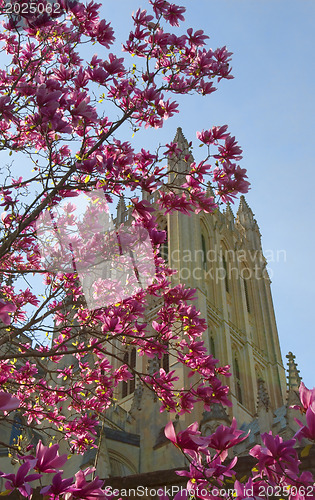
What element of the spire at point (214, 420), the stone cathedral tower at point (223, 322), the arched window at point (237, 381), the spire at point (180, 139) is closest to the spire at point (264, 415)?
the stone cathedral tower at point (223, 322)

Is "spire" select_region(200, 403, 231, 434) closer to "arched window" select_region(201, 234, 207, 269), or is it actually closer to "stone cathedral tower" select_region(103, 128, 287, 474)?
"stone cathedral tower" select_region(103, 128, 287, 474)

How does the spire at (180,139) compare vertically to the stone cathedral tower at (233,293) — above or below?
above

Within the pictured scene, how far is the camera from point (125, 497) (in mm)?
5250

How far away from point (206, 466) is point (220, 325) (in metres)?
24.7

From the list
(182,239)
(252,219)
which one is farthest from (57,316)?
(252,219)

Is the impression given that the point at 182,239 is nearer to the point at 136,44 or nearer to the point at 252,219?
the point at 252,219

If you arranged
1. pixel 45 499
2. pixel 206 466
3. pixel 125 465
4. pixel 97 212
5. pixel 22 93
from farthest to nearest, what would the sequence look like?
1. pixel 125 465
2. pixel 97 212
3. pixel 22 93
4. pixel 206 466
5. pixel 45 499

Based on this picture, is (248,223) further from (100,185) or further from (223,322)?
(100,185)

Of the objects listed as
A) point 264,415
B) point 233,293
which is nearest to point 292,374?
point 264,415
